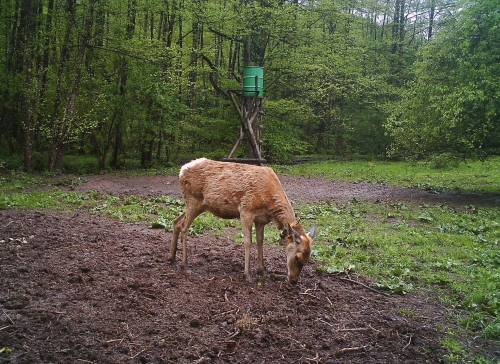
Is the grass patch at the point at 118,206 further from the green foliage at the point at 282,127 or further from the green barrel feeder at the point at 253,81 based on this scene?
the green foliage at the point at 282,127

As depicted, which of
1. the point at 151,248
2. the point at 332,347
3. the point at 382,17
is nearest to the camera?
the point at 332,347

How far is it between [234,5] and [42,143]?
11105 mm

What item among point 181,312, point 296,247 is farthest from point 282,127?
point 181,312

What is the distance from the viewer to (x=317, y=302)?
5910 mm

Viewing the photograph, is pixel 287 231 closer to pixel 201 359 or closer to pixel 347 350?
pixel 347 350

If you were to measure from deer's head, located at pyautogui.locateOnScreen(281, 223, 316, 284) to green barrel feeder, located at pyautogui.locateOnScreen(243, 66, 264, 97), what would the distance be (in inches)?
434

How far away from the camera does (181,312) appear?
5.16 meters

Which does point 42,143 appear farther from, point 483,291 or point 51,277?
point 483,291

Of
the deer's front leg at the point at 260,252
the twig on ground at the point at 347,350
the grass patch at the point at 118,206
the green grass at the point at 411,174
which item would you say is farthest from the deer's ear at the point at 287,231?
the green grass at the point at 411,174

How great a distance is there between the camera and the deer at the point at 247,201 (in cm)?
611

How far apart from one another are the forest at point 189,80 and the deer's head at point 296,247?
10.0m

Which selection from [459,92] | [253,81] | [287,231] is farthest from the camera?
[253,81]

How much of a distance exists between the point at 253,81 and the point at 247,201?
10.9 m

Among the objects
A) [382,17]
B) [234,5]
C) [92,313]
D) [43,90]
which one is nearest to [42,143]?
[43,90]
